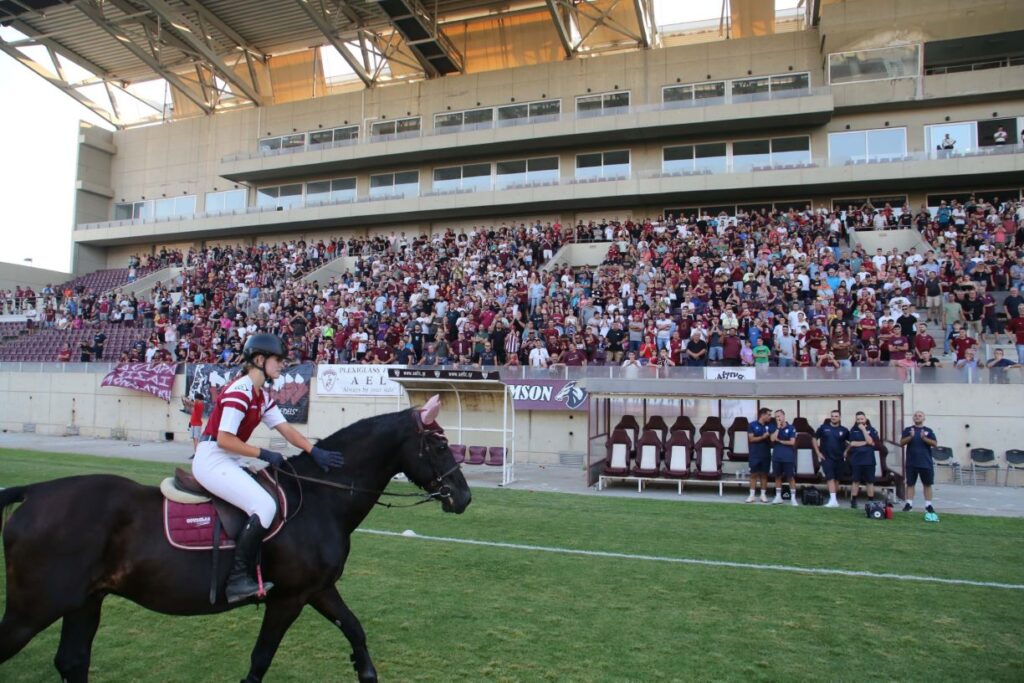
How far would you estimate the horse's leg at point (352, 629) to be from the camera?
512cm

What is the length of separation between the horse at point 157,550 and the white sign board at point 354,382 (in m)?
17.4

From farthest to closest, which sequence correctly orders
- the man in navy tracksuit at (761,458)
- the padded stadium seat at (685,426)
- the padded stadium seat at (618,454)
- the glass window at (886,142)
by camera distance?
the glass window at (886,142)
the padded stadium seat at (685,426)
the padded stadium seat at (618,454)
the man in navy tracksuit at (761,458)

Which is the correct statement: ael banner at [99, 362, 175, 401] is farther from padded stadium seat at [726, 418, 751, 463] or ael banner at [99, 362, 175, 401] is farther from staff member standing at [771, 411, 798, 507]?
staff member standing at [771, 411, 798, 507]

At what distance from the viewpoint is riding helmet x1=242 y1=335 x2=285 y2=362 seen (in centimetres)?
517

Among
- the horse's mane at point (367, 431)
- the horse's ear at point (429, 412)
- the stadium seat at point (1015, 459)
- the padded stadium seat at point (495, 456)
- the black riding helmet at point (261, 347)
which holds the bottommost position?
the padded stadium seat at point (495, 456)

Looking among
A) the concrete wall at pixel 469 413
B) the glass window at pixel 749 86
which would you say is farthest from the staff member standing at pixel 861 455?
the glass window at pixel 749 86

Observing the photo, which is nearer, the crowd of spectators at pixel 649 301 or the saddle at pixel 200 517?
the saddle at pixel 200 517

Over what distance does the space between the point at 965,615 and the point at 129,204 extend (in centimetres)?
5570

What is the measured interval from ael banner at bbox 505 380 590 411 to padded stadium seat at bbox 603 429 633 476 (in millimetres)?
3442

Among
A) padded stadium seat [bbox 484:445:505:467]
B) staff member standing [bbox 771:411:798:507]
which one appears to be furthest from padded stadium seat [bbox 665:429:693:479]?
padded stadium seat [bbox 484:445:505:467]

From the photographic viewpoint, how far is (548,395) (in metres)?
20.6

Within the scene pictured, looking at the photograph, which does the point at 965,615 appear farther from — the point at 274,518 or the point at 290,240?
the point at 290,240

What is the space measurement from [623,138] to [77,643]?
36357mm

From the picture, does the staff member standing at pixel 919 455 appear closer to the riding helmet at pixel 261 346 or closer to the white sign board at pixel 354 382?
the riding helmet at pixel 261 346
